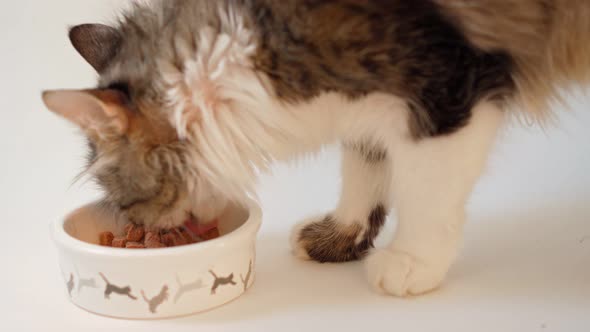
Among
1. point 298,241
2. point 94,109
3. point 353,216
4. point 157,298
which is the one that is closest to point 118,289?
point 157,298

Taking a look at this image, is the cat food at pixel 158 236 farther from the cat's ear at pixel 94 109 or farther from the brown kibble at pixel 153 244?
the cat's ear at pixel 94 109

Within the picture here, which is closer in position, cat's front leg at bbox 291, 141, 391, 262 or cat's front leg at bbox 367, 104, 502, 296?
cat's front leg at bbox 367, 104, 502, 296

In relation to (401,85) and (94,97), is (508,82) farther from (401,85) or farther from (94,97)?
(94,97)

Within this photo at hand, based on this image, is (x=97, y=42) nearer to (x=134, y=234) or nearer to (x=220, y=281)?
(x=134, y=234)

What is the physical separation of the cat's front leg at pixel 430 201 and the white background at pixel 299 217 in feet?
0.17

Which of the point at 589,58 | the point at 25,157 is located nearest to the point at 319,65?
the point at 589,58

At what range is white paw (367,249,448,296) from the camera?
52.9 inches

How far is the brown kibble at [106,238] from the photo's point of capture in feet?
4.74

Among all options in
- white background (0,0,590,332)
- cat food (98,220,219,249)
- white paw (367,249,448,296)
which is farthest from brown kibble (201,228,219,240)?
white paw (367,249,448,296)

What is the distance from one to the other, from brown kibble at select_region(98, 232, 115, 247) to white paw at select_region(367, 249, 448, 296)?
512mm

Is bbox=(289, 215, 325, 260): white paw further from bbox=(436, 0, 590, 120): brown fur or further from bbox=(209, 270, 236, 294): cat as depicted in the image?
bbox=(436, 0, 590, 120): brown fur

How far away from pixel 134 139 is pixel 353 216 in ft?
1.71

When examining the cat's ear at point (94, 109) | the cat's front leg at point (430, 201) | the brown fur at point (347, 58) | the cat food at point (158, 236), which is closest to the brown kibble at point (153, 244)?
the cat food at point (158, 236)

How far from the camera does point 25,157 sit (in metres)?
2.07
